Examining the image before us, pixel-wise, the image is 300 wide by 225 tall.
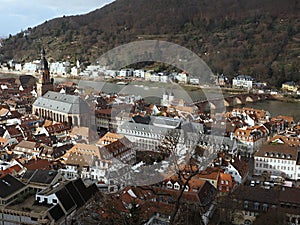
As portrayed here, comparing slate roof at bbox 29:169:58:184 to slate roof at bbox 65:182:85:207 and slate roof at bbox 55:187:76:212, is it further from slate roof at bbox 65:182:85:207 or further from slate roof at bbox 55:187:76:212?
slate roof at bbox 55:187:76:212

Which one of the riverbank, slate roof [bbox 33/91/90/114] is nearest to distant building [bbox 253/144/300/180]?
slate roof [bbox 33/91/90/114]

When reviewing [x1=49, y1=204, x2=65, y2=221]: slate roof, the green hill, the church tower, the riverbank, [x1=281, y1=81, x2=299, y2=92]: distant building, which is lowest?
[x1=49, y1=204, x2=65, y2=221]: slate roof

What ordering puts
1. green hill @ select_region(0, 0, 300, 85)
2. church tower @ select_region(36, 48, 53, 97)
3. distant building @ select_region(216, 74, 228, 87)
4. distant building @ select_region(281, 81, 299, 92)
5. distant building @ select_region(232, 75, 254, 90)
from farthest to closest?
green hill @ select_region(0, 0, 300, 85) < distant building @ select_region(216, 74, 228, 87) < distant building @ select_region(232, 75, 254, 90) < distant building @ select_region(281, 81, 299, 92) < church tower @ select_region(36, 48, 53, 97)

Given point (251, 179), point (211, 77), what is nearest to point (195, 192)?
point (251, 179)

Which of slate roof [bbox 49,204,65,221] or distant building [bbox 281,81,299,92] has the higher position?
distant building [bbox 281,81,299,92]

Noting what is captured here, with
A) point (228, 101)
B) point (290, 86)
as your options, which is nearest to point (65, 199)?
point (228, 101)

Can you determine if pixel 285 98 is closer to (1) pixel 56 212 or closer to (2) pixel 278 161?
(2) pixel 278 161

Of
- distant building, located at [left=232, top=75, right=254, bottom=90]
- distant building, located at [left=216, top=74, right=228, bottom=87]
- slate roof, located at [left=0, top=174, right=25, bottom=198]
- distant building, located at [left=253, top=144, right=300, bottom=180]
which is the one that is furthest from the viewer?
distant building, located at [left=216, top=74, right=228, bottom=87]
